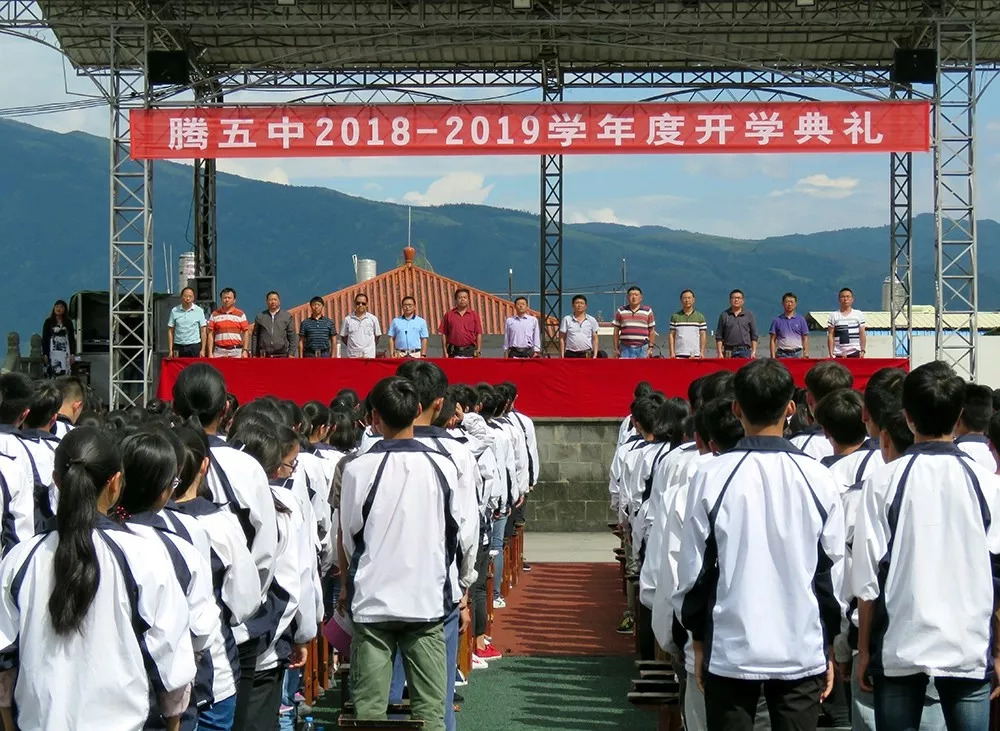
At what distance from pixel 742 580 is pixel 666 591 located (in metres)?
0.29

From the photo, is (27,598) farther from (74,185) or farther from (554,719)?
(74,185)

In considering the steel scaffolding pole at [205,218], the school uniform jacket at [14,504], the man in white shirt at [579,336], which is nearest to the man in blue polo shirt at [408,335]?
the man in white shirt at [579,336]

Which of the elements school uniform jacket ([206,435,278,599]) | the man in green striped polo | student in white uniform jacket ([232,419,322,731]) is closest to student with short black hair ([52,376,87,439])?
student in white uniform jacket ([232,419,322,731])

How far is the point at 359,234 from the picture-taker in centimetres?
16650

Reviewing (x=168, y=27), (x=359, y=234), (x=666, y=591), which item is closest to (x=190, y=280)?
(x=168, y=27)

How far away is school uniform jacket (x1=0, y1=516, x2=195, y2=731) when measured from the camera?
3.28 metres

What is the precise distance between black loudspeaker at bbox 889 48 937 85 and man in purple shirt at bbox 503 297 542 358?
5.56 m

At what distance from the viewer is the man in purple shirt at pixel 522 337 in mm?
16234

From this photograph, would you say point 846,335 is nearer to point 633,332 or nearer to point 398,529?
point 633,332

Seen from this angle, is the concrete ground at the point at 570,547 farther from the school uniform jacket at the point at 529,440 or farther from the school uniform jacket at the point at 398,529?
the school uniform jacket at the point at 398,529

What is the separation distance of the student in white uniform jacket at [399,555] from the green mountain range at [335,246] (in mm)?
125666

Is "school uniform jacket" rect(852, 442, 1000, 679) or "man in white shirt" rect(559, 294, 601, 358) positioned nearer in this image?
"school uniform jacket" rect(852, 442, 1000, 679)

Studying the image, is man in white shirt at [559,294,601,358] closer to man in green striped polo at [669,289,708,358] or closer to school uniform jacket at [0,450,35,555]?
man in green striped polo at [669,289,708,358]

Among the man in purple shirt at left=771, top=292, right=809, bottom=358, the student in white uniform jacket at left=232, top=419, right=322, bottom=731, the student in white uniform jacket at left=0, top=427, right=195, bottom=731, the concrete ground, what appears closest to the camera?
the student in white uniform jacket at left=0, top=427, right=195, bottom=731
